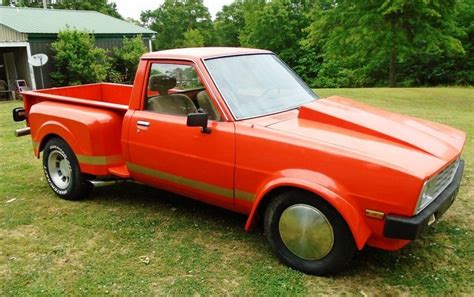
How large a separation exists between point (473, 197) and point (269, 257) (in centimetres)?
276

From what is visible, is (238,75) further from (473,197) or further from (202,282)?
(473,197)

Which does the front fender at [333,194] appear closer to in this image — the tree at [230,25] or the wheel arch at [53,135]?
the wheel arch at [53,135]

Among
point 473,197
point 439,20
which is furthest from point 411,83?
point 473,197

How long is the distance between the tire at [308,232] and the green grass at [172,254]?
0.40ft

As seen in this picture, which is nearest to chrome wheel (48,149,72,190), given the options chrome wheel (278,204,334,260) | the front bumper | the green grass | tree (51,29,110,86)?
the green grass

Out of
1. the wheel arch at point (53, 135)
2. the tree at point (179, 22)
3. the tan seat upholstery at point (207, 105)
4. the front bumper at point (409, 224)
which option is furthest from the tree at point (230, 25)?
the front bumper at point (409, 224)

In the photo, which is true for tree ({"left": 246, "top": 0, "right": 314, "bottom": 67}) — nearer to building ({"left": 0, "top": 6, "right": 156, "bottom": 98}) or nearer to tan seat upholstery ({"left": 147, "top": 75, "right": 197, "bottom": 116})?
building ({"left": 0, "top": 6, "right": 156, "bottom": 98})

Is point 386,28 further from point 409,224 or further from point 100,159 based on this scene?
point 409,224

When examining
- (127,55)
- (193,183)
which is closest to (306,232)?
(193,183)

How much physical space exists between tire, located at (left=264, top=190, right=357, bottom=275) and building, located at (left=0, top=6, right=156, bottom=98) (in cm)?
2093

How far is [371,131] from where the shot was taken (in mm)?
3572

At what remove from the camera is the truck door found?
3.92 metres

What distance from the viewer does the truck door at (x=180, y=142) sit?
3.92 metres

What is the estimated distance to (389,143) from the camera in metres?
3.43
